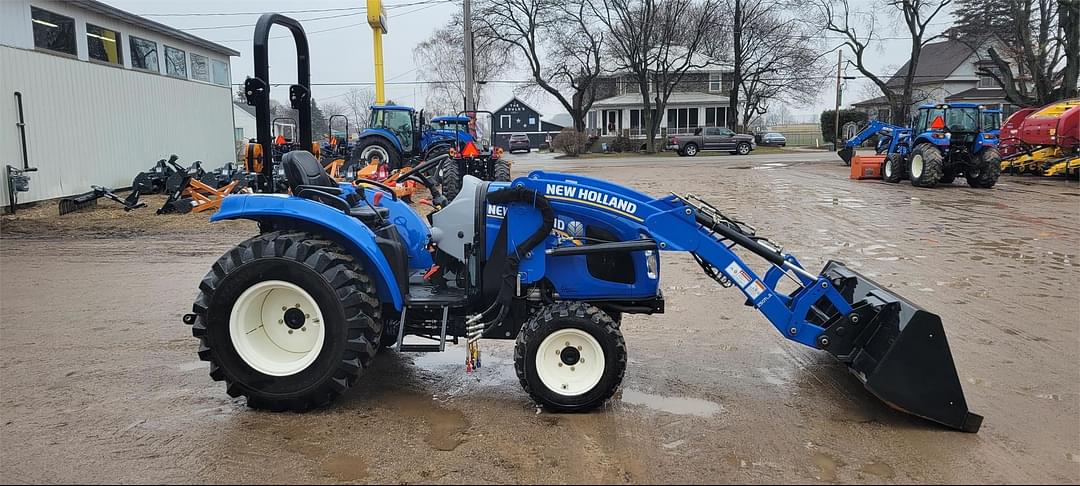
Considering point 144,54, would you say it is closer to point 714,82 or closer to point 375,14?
point 375,14

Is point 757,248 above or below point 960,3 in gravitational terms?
below

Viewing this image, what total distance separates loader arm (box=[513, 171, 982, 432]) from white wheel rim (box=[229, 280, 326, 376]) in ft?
4.78

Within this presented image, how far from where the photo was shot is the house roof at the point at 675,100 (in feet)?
178

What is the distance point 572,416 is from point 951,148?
18227 millimetres

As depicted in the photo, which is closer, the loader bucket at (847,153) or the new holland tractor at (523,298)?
the new holland tractor at (523,298)

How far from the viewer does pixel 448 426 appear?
394cm

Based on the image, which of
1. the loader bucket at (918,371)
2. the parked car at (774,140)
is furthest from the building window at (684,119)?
the loader bucket at (918,371)

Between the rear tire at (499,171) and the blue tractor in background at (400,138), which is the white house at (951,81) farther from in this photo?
the rear tire at (499,171)

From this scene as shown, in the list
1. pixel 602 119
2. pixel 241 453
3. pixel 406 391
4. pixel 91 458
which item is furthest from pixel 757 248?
pixel 602 119

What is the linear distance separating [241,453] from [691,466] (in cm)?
224

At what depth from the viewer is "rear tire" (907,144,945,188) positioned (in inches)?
711

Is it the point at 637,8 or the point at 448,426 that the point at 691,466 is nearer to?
the point at 448,426

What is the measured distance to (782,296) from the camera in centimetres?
419

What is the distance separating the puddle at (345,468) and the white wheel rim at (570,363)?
1092 millimetres
